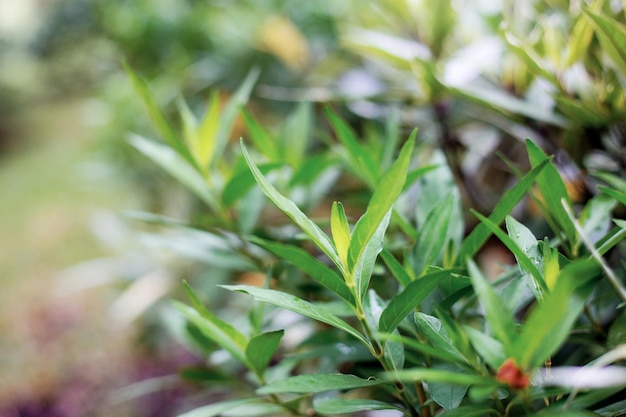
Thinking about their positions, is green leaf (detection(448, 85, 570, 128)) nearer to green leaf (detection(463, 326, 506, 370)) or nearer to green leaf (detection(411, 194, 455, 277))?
green leaf (detection(411, 194, 455, 277))

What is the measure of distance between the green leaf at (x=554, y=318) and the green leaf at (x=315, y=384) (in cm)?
10

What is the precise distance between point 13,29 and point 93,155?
5.61m

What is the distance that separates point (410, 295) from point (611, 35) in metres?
0.26

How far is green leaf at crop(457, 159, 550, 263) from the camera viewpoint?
13.3 inches

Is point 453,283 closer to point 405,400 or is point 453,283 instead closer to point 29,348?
point 405,400

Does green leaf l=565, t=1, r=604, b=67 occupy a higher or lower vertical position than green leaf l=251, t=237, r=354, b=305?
higher

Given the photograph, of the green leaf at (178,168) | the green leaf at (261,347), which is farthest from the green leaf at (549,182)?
Result: the green leaf at (178,168)

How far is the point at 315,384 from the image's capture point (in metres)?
0.34

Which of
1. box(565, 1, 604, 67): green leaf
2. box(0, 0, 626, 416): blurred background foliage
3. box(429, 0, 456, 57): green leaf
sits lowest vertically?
box(0, 0, 626, 416): blurred background foliage

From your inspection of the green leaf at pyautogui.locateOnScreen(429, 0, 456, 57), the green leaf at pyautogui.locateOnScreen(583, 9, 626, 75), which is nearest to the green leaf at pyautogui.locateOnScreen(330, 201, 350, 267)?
the green leaf at pyautogui.locateOnScreen(583, 9, 626, 75)

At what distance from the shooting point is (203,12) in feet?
6.40

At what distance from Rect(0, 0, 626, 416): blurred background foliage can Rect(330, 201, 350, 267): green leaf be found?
18 centimetres

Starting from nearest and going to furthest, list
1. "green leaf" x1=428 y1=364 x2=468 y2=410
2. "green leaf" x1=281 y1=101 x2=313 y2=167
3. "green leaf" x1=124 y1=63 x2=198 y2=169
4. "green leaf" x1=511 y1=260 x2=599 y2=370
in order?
"green leaf" x1=511 y1=260 x2=599 y2=370
"green leaf" x1=428 y1=364 x2=468 y2=410
"green leaf" x1=124 y1=63 x2=198 y2=169
"green leaf" x1=281 y1=101 x2=313 y2=167

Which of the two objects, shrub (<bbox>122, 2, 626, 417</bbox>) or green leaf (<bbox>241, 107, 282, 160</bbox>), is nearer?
shrub (<bbox>122, 2, 626, 417</bbox>)
